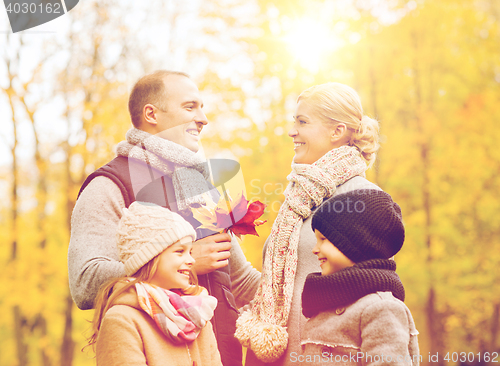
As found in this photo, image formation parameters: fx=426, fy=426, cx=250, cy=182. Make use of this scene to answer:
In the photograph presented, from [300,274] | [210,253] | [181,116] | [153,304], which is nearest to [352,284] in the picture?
[300,274]

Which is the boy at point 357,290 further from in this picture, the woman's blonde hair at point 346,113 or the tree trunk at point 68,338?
the tree trunk at point 68,338

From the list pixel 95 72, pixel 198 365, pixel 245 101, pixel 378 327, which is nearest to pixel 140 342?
pixel 198 365

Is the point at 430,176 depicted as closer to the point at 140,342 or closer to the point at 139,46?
the point at 139,46

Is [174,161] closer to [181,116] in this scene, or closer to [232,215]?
[181,116]

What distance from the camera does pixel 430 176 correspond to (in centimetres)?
953

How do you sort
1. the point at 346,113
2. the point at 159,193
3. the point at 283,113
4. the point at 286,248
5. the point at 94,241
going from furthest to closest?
1. the point at 283,113
2. the point at 346,113
3. the point at 286,248
4. the point at 159,193
5. the point at 94,241

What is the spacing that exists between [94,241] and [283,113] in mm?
6015

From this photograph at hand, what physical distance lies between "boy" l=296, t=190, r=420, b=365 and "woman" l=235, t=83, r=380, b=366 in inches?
10.3

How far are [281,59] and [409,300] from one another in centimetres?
641

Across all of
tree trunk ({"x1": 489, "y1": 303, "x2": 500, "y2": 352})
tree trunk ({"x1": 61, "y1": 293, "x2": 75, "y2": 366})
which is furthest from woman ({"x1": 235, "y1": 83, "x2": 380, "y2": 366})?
tree trunk ({"x1": 489, "y1": 303, "x2": 500, "y2": 352})

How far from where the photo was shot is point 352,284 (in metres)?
1.84

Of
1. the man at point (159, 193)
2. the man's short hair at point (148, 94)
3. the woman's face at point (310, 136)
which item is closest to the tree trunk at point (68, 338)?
the man at point (159, 193)

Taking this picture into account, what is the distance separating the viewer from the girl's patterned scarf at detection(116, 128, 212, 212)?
91.0 inches

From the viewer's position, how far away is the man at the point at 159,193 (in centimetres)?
205
